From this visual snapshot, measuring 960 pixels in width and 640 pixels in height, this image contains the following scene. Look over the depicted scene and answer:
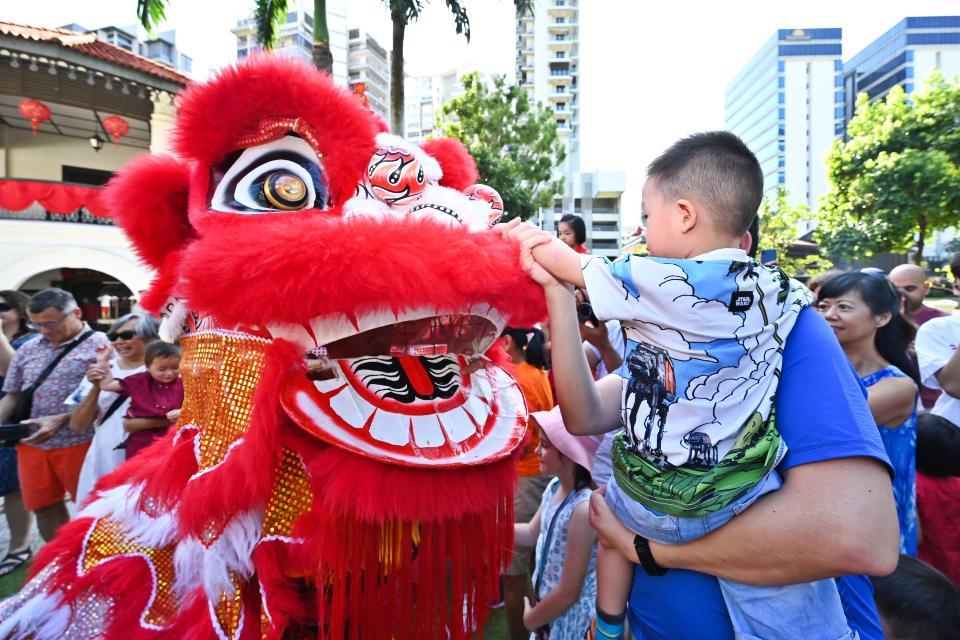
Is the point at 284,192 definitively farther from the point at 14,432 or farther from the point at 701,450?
the point at 14,432

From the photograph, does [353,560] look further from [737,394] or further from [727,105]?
[727,105]

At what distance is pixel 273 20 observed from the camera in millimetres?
8273

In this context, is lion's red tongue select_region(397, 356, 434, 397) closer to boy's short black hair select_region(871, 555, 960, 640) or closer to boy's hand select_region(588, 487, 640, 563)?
boy's hand select_region(588, 487, 640, 563)

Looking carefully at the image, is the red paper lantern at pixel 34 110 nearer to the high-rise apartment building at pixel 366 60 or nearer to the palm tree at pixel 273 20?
the palm tree at pixel 273 20

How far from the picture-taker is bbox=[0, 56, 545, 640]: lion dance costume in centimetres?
103

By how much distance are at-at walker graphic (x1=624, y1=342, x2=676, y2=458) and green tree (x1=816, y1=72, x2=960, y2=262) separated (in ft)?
61.1

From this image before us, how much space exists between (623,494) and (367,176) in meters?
0.93

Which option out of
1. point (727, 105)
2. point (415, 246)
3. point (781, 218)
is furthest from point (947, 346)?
point (727, 105)

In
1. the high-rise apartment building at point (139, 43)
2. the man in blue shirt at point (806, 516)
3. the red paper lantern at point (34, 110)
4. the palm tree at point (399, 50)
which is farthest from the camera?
the high-rise apartment building at point (139, 43)

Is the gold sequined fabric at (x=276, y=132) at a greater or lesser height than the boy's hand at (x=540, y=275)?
greater

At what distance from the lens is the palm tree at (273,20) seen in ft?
22.5

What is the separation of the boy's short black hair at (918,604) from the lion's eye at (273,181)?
68.7 inches

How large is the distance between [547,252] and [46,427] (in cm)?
380

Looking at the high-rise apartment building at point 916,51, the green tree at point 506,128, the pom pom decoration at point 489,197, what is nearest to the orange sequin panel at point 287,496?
the pom pom decoration at point 489,197
